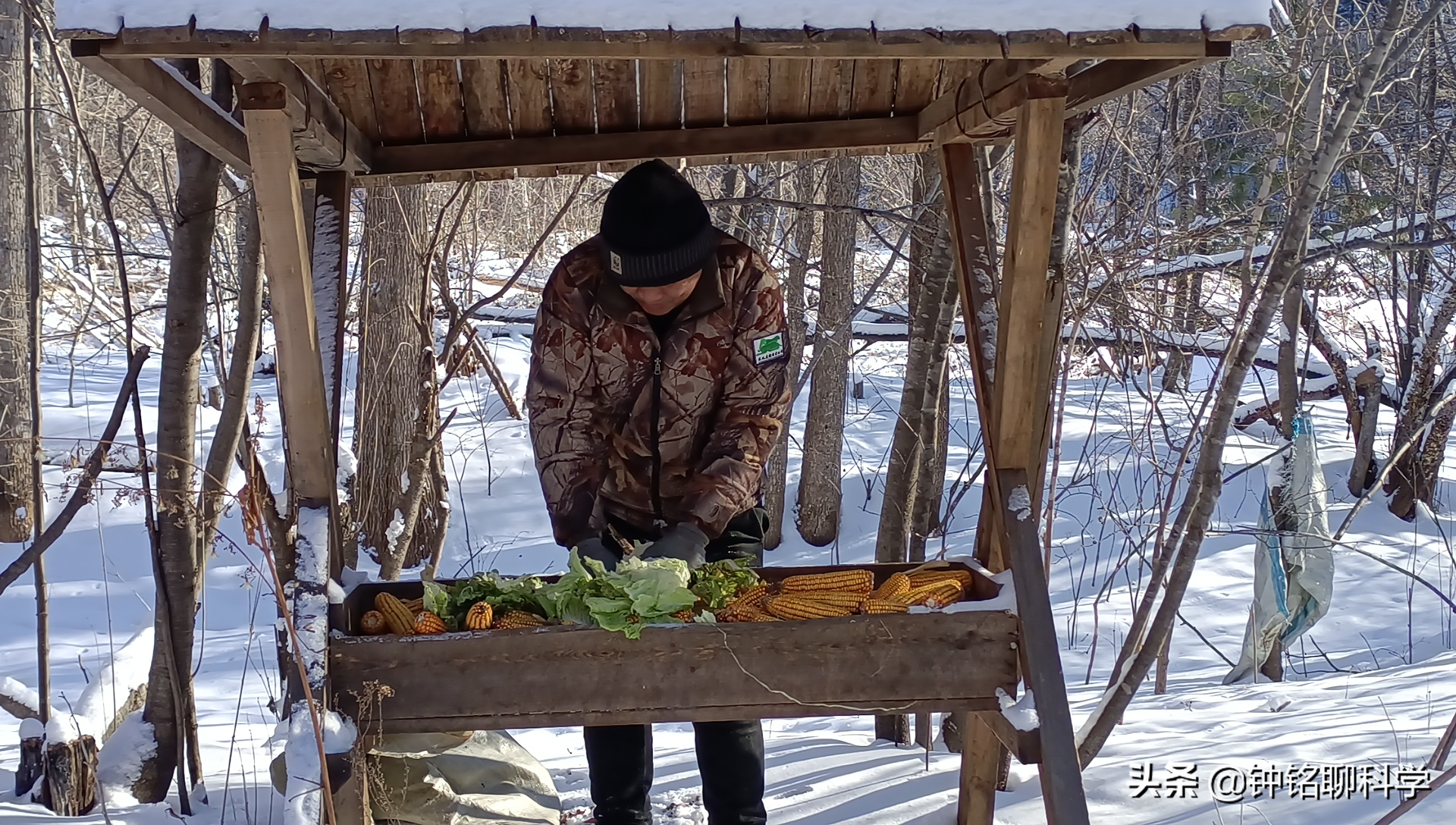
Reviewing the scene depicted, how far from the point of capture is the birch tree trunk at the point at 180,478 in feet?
13.0

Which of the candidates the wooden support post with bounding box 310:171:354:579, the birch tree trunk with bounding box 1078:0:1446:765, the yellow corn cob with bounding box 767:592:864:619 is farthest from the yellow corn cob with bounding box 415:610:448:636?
the birch tree trunk with bounding box 1078:0:1446:765

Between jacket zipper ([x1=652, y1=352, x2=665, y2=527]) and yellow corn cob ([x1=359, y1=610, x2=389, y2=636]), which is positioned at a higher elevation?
jacket zipper ([x1=652, y1=352, x2=665, y2=527])

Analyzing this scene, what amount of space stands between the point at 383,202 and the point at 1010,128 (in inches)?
172

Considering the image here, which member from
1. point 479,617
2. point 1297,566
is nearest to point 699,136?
point 479,617

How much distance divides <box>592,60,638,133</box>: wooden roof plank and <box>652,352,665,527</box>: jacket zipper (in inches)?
35.0

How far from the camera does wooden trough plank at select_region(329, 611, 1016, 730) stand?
9.14ft

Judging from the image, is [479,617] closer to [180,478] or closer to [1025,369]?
[1025,369]

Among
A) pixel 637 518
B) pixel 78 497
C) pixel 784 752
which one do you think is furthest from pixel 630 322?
pixel 784 752

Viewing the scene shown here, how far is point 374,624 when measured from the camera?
2.92 m

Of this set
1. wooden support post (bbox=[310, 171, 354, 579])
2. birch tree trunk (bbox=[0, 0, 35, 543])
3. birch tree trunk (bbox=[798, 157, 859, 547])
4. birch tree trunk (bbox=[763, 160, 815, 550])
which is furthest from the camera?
birch tree trunk (bbox=[763, 160, 815, 550])

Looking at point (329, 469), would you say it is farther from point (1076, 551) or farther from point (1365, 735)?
point (1076, 551)

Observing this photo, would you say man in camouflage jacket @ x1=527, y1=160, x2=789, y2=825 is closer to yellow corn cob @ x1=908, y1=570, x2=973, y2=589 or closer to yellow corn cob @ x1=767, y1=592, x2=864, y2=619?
yellow corn cob @ x1=767, y1=592, x2=864, y2=619

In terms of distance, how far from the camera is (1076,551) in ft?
34.3

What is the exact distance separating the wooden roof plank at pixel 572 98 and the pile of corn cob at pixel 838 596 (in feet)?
5.63
